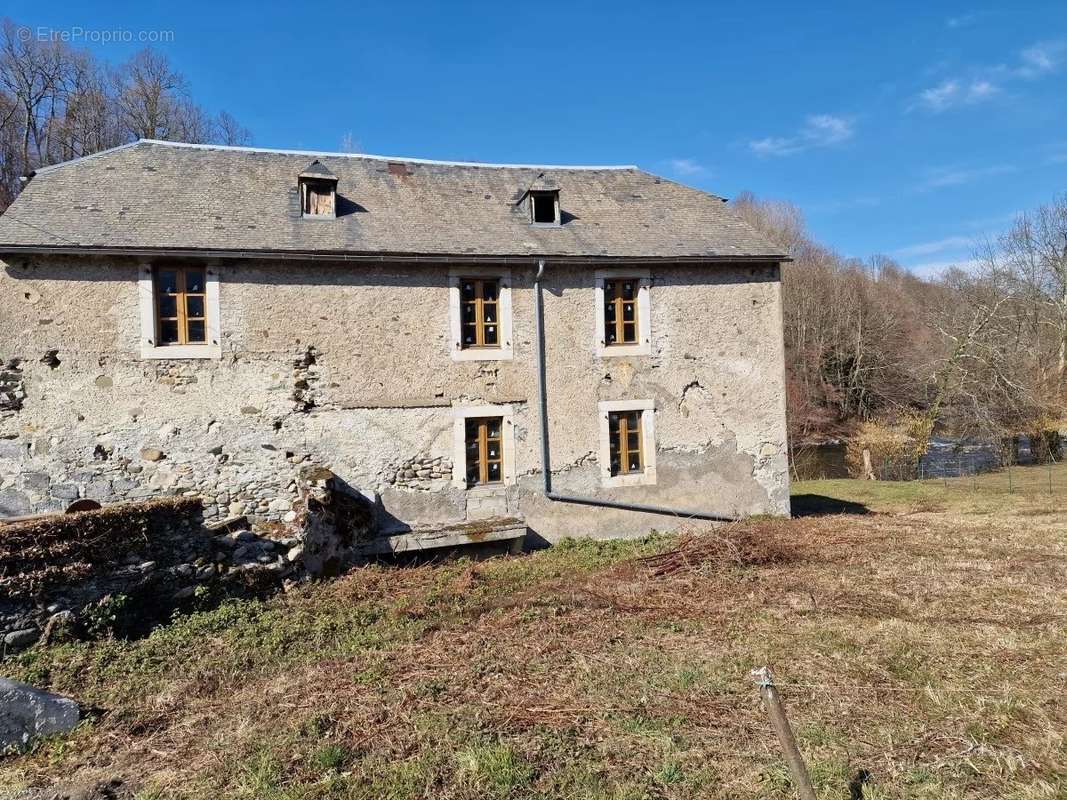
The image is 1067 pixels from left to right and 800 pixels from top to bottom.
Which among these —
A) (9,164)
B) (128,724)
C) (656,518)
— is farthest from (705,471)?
(9,164)

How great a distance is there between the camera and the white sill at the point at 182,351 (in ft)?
30.8

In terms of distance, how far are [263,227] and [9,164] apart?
805 inches

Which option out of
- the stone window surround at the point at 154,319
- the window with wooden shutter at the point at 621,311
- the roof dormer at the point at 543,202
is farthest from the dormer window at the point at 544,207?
the stone window surround at the point at 154,319

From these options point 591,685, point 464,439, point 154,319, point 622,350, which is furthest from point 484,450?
point 591,685

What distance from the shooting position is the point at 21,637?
5.96m

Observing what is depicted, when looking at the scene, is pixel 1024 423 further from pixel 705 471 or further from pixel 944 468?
pixel 705 471

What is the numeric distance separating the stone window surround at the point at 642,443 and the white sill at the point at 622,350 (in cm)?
87

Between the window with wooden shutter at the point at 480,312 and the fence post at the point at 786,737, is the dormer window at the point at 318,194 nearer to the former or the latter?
the window with wooden shutter at the point at 480,312

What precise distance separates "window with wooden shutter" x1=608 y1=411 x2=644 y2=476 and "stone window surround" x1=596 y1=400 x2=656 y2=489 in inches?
3.0

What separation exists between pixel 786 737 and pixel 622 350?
8780mm

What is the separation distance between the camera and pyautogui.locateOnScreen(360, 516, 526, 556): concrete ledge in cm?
973

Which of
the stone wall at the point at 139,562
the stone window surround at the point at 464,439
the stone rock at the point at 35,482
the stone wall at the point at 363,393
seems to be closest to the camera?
the stone wall at the point at 139,562

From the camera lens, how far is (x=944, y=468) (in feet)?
72.5

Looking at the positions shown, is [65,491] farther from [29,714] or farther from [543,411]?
[543,411]
